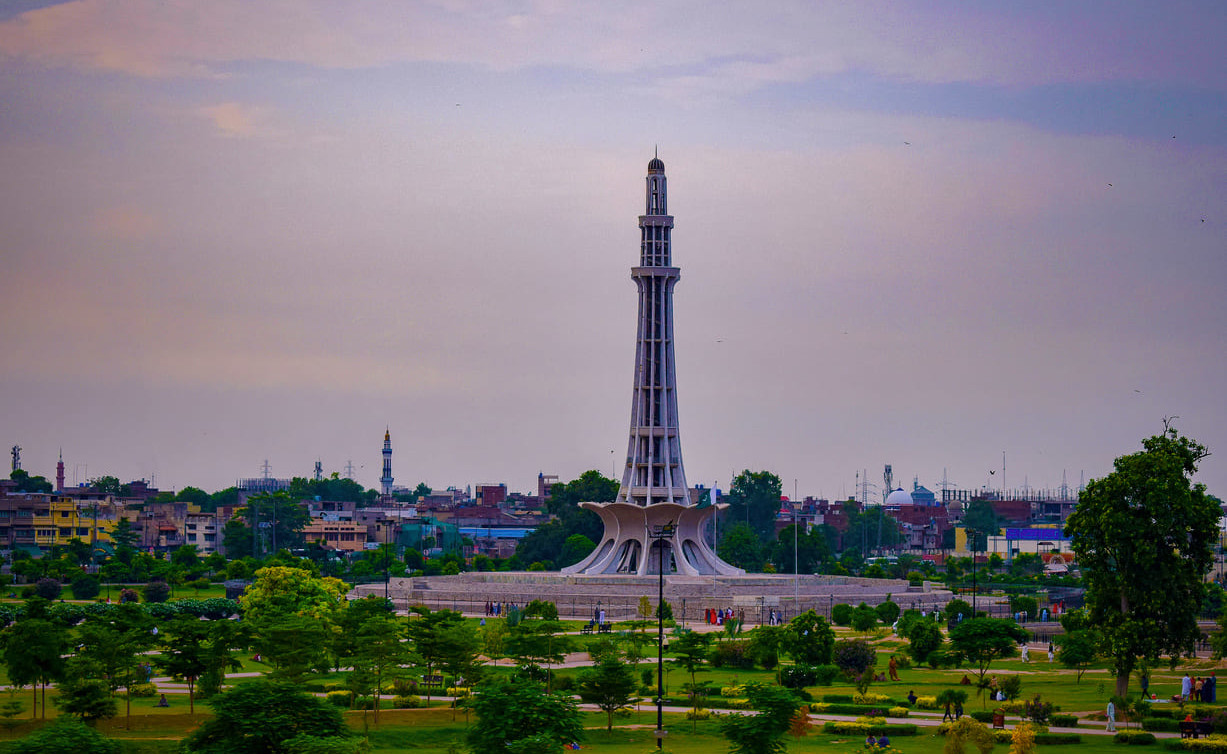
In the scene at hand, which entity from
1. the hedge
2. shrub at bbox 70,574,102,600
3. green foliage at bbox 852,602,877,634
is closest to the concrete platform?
green foliage at bbox 852,602,877,634

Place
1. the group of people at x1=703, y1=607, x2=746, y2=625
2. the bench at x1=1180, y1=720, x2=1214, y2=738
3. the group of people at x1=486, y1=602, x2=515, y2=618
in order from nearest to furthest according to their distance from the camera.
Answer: the bench at x1=1180, y1=720, x2=1214, y2=738 < the group of people at x1=703, y1=607, x2=746, y2=625 < the group of people at x1=486, y1=602, x2=515, y2=618

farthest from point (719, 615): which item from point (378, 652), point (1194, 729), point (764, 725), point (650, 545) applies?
point (764, 725)

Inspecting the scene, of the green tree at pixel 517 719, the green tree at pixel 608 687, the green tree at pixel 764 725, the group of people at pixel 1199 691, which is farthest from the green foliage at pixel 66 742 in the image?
the group of people at pixel 1199 691

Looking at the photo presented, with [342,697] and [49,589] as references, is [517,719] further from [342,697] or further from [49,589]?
[49,589]

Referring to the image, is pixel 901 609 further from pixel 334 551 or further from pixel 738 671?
pixel 334 551

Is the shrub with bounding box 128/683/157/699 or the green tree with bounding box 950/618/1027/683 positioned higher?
the green tree with bounding box 950/618/1027/683

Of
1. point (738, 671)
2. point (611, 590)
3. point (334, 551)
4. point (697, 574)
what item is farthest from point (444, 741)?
point (334, 551)

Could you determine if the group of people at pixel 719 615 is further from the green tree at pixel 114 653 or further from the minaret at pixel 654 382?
the green tree at pixel 114 653

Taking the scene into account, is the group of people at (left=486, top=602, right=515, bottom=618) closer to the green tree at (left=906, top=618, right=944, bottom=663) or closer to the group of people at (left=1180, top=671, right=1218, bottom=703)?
the green tree at (left=906, top=618, right=944, bottom=663)
